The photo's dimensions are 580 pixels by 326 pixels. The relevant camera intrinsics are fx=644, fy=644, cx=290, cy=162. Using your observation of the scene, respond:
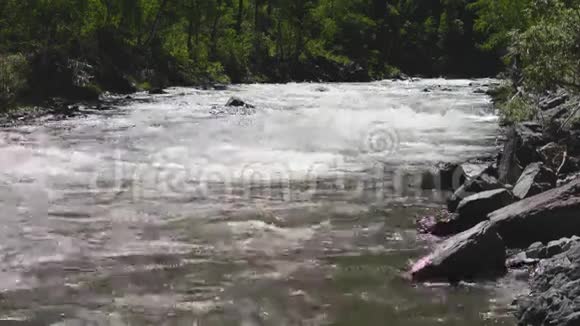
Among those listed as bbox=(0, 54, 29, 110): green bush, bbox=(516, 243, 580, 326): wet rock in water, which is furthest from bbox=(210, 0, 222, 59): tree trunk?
bbox=(516, 243, 580, 326): wet rock in water

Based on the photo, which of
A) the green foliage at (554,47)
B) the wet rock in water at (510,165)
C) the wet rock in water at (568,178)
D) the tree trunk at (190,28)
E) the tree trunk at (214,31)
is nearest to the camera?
the wet rock in water at (568,178)

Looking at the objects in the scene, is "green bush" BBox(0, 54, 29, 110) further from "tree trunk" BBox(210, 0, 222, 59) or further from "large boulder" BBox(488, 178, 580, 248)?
"tree trunk" BBox(210, 0, 222, 59)

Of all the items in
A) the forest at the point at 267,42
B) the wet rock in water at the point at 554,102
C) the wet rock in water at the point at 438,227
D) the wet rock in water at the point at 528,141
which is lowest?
the wet rock in water at the point at 438,227

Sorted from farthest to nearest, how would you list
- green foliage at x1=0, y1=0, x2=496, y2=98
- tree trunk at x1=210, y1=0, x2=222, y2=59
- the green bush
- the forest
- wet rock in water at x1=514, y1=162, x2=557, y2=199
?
tree trunk at x1=210, y1=0, x2=222, y2=59, green foliage at x1=0, y1=0, x2=496, y2=98, the green bush, the forest, wet rock in water at x1=514, y1=162, x2=557, y2=199

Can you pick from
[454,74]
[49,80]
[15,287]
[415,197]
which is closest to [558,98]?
[415,197]

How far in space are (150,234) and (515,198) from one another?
7168mm

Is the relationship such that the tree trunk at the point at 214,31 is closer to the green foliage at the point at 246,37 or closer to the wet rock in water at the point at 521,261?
the green foliage at the point at 246,37

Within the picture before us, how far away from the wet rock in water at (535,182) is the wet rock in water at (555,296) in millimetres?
4470

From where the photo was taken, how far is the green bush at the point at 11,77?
93.7 ft

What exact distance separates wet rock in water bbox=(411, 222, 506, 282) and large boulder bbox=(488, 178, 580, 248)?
0.69m

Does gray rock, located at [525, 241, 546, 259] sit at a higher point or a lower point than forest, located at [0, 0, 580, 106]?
lower

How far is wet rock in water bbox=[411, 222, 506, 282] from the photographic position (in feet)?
30.2

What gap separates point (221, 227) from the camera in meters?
11.9

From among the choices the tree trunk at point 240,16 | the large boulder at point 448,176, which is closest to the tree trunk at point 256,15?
the tree trunk at point 240,16
